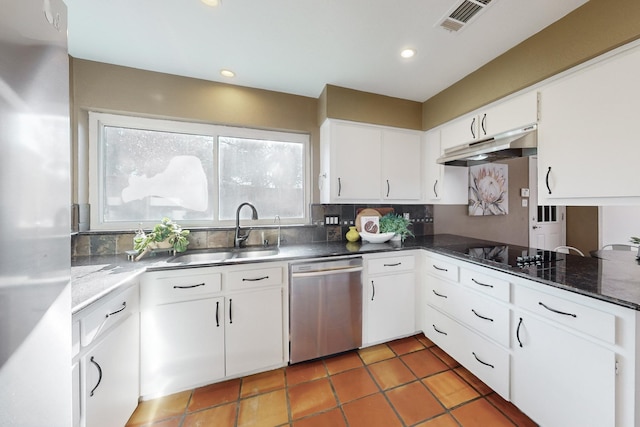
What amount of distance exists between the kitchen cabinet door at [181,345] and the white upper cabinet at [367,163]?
1.44m

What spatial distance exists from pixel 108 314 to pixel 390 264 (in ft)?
6.34

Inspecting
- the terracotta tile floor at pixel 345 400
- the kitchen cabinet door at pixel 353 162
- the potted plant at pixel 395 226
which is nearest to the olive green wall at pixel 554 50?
the kitchen cabinet door at pixel 353 162

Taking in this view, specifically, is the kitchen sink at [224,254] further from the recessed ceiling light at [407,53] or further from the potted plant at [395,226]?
the recessed ceiling light at [407,53]

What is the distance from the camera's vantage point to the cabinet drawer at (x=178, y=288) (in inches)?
59.1

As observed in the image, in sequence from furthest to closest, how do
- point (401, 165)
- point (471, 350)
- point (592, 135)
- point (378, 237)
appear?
point (401, 165), point (378, 237), point (471, 350), point (592, 135)

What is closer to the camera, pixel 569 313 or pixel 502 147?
pixel 569 313

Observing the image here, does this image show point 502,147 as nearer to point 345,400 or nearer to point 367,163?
point 367,163

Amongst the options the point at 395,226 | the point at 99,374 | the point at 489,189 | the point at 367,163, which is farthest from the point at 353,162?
the point at 99,374

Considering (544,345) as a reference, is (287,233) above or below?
above

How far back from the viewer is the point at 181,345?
1.55 m

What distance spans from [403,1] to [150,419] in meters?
2.91

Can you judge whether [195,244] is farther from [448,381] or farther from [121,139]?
[448,381]

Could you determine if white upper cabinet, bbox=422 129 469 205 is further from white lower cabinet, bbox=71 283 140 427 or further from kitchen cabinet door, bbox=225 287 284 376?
white lower cabinet, bbox=71 283 140 427

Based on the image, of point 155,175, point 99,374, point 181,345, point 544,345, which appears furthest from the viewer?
point 155,175
